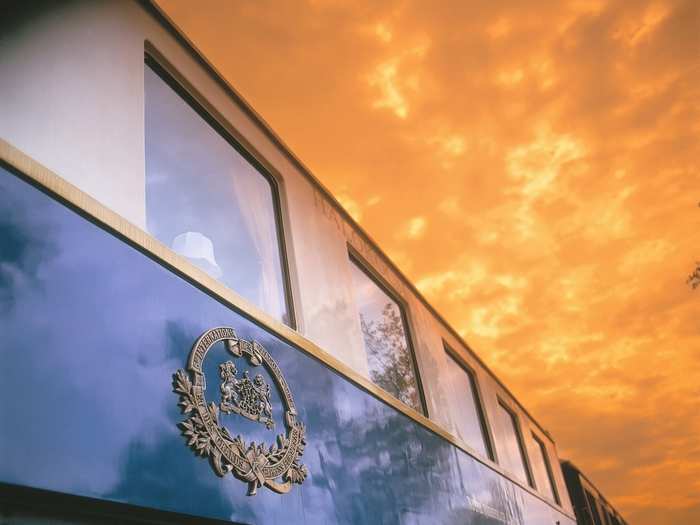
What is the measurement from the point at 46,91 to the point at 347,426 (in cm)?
315

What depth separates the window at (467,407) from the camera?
8836 mm

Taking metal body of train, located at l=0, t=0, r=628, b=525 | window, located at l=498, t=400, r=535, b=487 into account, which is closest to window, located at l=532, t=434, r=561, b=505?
window, located at l=498, t=400, r=535, b=487

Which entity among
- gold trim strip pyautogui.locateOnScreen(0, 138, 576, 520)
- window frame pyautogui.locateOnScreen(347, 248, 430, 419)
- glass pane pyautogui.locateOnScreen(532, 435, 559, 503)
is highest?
window frame pyautogui.locateOnScreen(347, 248, 430, 419)

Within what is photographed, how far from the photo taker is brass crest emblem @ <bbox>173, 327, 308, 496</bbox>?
126 inches

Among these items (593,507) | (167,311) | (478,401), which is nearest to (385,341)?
(478,401)

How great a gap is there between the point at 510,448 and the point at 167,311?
9.47m

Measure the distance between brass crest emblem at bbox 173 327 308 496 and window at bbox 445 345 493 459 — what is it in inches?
195

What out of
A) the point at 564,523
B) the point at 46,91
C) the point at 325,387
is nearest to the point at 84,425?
the point at 46,91

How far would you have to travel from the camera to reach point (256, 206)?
5.26m

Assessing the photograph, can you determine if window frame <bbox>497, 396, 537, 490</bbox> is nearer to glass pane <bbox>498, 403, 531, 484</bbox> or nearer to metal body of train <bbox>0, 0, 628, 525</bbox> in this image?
glass pane <bbox>498, 403, 531, 484</bbox>

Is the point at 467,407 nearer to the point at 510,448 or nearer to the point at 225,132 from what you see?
the point at 510,448

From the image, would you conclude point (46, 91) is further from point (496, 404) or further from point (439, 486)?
point (496, 404)

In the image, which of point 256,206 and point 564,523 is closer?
point 256,206

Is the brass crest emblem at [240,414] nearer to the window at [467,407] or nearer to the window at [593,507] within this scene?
the window at [467,407]
